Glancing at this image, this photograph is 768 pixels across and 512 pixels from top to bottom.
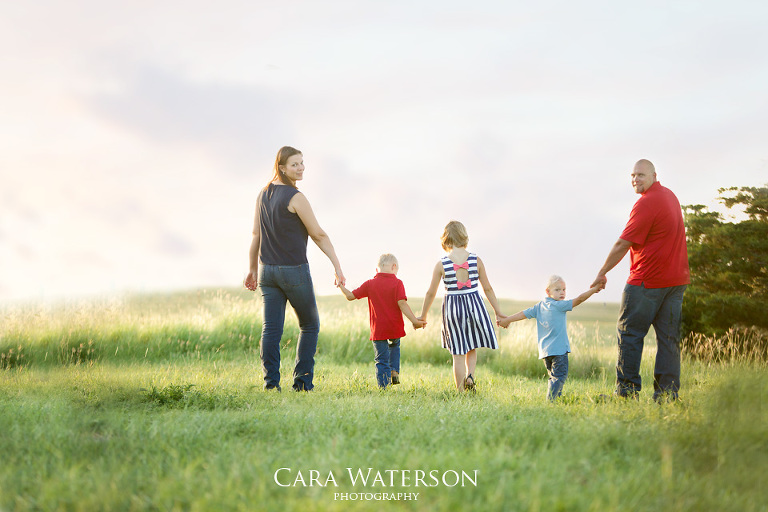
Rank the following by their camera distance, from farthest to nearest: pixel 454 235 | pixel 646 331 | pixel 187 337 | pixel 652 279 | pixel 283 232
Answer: pixel 187 337 → pixel 454 235 → pixel 283 232 → pixel 646 331 → pixel 652 279

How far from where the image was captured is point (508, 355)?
11.1 metres

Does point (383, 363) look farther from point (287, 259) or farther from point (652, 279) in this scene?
point (652, 279)

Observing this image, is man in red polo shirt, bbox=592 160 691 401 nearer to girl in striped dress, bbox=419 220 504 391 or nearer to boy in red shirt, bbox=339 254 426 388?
girl in striped dress, bbox=419 220 504 391

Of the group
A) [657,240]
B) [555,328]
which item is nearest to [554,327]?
[555,328]

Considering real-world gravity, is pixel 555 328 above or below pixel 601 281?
below

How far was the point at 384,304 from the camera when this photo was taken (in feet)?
23.6

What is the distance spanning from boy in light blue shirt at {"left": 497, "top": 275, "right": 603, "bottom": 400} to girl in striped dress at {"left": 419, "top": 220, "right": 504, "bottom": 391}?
0.51m

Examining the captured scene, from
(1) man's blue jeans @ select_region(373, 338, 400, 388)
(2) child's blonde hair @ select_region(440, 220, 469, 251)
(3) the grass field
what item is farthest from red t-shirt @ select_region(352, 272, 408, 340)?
(2) child's blonde hair @ select_region(440, 220, 469, 251)

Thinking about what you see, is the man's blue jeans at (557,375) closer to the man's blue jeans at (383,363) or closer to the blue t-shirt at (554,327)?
the blue t-shirt at (554,327)

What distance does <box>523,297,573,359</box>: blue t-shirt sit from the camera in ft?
20.2

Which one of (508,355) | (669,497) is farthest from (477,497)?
(508,355)

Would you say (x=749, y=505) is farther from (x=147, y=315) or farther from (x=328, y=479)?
(x=147, y=315)

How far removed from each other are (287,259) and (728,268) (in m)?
11.2

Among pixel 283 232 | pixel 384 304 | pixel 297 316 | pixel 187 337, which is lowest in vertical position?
pixel 187 337
